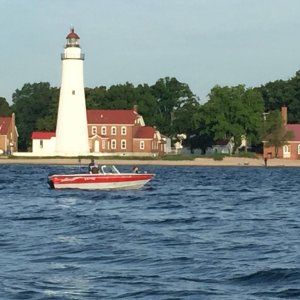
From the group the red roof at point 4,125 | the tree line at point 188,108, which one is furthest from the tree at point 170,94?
the red roof at point 4,125

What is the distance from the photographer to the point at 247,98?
4582 inches

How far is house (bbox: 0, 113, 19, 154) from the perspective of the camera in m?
120

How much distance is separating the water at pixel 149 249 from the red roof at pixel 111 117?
233 ft

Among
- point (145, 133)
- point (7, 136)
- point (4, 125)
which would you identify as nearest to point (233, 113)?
point (145, 133)

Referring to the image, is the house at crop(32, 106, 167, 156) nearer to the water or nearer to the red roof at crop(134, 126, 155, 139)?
the red roof at crop(134, 126, 155, 139)

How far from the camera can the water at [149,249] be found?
20.6m

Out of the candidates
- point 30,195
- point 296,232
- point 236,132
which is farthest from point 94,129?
point 296,232

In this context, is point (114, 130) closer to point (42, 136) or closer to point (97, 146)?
point (97, 146)

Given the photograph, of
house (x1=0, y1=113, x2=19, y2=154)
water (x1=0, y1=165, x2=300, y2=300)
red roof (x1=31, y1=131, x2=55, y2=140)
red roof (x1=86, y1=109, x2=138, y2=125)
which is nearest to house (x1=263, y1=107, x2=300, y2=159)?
red roof (x1=86, y1=109, x2=138, y2=125)

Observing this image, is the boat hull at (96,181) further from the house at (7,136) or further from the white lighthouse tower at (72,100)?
the house at (7,136)

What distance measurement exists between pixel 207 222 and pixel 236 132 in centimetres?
8014

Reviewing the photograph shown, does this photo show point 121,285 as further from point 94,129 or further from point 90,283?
point 94,129

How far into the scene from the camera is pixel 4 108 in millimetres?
145750

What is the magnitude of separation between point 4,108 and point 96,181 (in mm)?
92860
